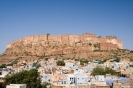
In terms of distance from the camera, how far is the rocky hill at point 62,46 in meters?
78.3

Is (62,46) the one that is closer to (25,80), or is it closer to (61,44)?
(61,44)

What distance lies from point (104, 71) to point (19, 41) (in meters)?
64.1

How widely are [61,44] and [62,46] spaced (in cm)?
238

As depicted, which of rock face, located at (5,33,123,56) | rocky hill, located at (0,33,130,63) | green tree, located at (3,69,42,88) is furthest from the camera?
rock face, located at (5,33,123,56)

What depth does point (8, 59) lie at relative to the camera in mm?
78438

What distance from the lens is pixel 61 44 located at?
8712 centimetres

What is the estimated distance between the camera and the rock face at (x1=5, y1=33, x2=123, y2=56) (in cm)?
8162

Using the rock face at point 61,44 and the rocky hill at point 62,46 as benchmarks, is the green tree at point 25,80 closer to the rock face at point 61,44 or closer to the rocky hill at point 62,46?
the rocky hill at point 62,46

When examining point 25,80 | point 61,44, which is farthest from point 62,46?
point 25,80

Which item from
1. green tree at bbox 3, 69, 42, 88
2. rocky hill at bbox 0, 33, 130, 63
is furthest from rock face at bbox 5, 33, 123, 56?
green tree at bbox 3, 69, 42, 88

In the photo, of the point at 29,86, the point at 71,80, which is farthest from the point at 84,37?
the point at 29,86

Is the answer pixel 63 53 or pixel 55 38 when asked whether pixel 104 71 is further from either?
pixel 55 38

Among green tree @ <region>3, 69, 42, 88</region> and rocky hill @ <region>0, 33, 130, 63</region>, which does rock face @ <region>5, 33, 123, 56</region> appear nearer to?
rocky hill @ <region>0, 33, 130, 63</region>

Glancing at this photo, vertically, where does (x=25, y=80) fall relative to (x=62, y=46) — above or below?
below
